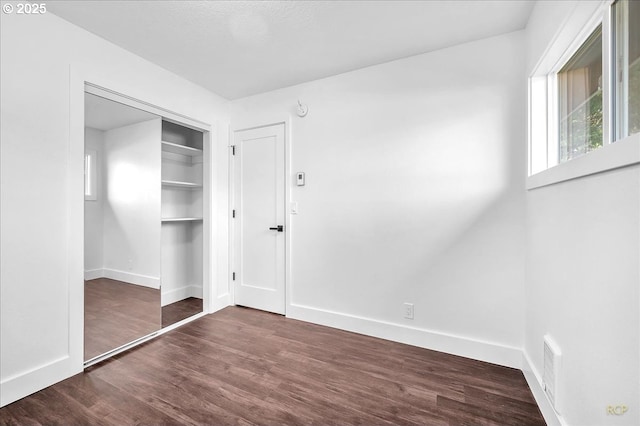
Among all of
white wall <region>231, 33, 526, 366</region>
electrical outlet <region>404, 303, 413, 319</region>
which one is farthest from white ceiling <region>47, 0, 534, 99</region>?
electrical outlet <region>404, 303, 413, 319</region>

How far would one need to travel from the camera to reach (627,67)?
1093 millimetres

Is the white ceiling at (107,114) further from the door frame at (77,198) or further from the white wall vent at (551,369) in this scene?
the white wall vent at (551,369)

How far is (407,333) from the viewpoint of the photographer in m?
2.40

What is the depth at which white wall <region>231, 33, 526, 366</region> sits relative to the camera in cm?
208

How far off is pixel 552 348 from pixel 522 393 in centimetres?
56

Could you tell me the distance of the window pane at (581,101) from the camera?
131 cm

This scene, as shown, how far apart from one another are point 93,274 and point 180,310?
1.12 m

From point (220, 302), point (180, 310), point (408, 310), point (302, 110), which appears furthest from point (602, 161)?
point (180, 310)

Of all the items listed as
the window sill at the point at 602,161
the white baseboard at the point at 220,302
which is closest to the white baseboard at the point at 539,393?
the window sill at the point at 602,161

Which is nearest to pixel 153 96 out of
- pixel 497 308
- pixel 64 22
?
pixel 64 22

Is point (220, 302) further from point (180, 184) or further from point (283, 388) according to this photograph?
point (283, 388)

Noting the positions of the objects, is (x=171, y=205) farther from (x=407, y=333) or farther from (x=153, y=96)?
(x=407, y=333)

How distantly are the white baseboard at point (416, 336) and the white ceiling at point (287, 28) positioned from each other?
243cm

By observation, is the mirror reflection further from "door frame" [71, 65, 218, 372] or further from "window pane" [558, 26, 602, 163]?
"window pane" [558, 26, 602, 163]
